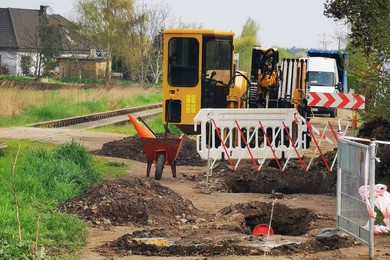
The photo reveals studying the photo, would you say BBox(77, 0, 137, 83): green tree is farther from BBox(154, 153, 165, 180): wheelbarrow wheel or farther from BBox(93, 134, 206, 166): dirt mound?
BBox(154, 153, 165, 180): wheelbarrow wheel

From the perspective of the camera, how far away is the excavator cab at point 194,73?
2670cm

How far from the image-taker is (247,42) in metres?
123

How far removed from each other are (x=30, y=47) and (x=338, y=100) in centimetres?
8262

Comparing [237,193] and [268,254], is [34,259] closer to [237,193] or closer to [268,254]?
[268,254]

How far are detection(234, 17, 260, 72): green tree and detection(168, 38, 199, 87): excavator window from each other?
76.7m

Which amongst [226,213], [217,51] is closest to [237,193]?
[226,213]

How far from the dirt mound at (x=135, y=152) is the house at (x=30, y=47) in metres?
71.6

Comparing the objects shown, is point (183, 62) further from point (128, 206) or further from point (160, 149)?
point (128, 206)

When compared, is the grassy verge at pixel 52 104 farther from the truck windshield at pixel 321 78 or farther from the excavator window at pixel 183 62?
the excavator window at pixel 183 62

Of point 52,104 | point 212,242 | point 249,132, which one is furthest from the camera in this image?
point 52,104

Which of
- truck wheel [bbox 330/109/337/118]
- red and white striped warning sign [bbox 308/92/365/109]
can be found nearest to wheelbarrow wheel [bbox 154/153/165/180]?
red and white striped warning sign [bbox 308/92/365/109]

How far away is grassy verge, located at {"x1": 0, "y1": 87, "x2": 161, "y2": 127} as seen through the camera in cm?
4140

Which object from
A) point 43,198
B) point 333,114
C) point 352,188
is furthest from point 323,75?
point 352,188

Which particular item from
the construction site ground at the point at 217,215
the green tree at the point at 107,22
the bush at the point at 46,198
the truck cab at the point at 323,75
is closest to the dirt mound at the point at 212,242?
the construction site ground at the point at 217,215
